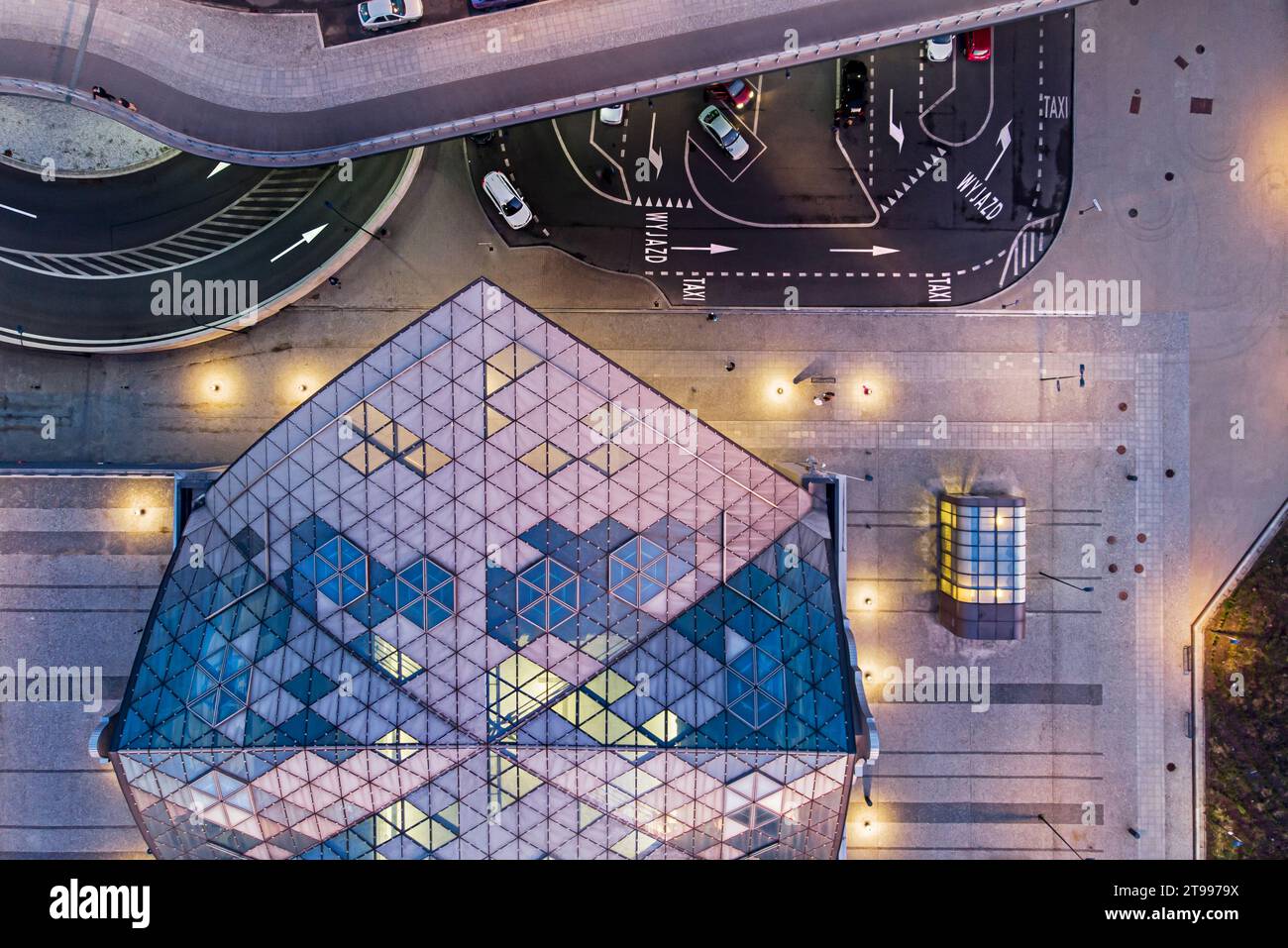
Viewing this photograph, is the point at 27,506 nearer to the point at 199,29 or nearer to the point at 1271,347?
the point at 199,29

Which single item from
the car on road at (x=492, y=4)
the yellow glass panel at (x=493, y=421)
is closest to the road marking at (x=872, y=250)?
the car on road at (x=492, y=4)

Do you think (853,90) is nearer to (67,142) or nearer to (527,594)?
(527,594)

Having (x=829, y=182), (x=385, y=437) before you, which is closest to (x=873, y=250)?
(x=829, y=182)


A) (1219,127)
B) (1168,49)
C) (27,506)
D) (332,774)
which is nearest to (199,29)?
(27,506)

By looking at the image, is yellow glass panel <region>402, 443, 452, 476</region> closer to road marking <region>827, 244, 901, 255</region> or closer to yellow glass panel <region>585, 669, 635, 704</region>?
yellow glass panel <region>585, 669, 635, 704</region>

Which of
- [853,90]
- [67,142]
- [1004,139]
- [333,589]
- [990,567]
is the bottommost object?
[990,567]

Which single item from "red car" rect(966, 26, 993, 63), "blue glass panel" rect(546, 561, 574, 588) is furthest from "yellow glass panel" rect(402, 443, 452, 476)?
Result: "red car" rect(966, 26, 993, 63)
